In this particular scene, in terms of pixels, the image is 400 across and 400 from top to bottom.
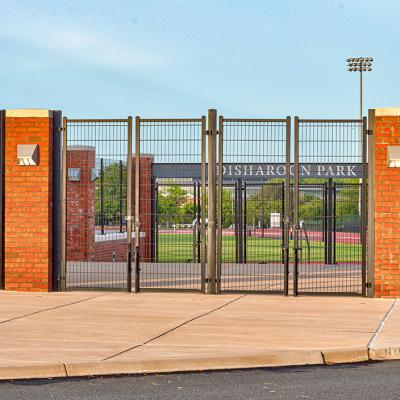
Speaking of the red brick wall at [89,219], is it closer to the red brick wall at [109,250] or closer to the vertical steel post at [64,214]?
the red brick wall at [109,250]

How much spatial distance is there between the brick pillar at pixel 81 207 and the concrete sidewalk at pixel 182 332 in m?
4.78

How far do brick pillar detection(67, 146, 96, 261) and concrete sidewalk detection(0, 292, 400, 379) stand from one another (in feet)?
15.7

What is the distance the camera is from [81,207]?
24391 mm

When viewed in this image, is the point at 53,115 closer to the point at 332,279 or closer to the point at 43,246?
the point at 43,246

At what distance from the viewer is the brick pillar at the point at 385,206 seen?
1594 centimetres

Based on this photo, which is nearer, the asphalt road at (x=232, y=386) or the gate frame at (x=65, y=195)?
the asphalt road at (x=232, y=386)

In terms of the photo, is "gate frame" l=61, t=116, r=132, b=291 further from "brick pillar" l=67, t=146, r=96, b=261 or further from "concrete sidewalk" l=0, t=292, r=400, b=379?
"brick pillar" l=67, t=146, r=96, b=261

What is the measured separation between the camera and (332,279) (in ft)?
64.5

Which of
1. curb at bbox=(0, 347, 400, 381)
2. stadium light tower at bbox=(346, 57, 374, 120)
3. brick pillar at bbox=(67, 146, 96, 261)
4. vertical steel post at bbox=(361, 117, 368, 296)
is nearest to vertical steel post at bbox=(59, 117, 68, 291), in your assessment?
brick pillar at bbox=(67, 146, 96, 261)

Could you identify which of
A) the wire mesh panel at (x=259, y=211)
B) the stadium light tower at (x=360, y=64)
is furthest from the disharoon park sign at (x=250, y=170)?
the stadium light tower at (x=360, y=64)

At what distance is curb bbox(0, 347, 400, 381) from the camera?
905 cm

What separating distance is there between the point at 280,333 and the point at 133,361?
272 centimetres

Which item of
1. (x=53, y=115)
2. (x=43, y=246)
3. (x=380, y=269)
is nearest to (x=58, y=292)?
(x=43, y=246)

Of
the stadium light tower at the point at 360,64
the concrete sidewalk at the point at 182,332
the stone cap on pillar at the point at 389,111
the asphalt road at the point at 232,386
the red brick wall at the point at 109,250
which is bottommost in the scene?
the asphalt road at the point at 232,386
